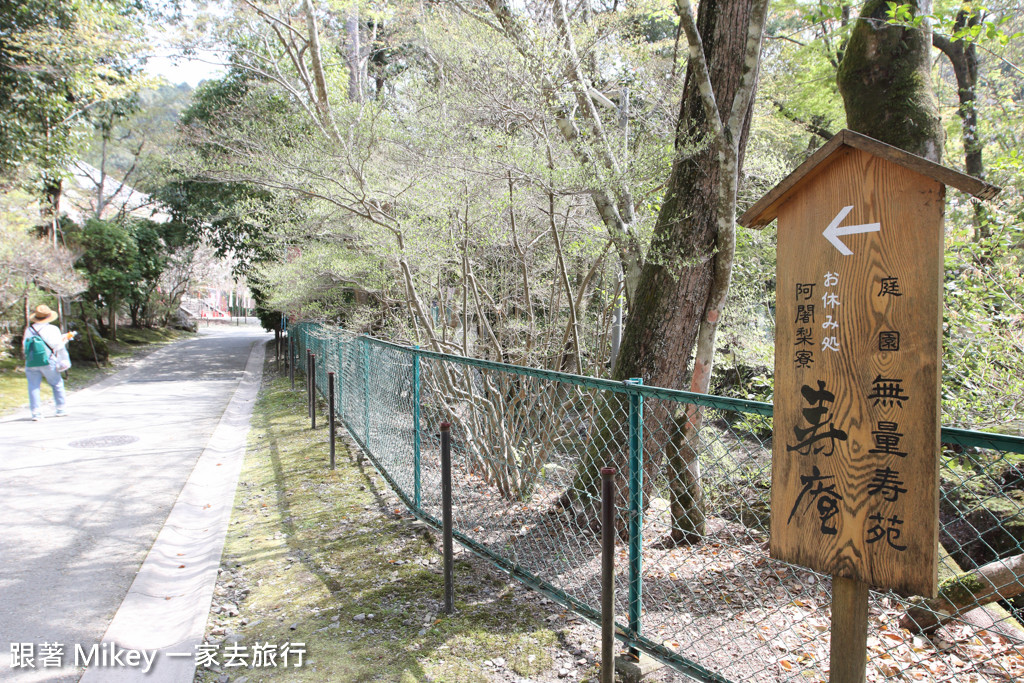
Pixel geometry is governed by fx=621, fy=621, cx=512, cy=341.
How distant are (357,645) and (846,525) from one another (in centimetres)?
264

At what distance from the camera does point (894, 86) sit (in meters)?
5.59

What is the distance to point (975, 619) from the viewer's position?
4.12 meters

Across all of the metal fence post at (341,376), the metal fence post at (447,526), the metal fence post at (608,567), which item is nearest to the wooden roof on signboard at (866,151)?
the metal fence post at (608,567)

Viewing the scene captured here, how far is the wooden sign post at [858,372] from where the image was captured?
1.71 meters

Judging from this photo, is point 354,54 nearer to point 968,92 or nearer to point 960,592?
point 968,92

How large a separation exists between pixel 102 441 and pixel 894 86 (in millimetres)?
10207

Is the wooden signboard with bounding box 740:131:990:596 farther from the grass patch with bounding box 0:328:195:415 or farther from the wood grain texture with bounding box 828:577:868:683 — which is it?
the grass patch with bounding box 0:328:195:415

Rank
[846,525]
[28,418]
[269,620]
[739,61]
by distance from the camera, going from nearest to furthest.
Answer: [846,525]
[269,620]
[739,61]
[28,418]

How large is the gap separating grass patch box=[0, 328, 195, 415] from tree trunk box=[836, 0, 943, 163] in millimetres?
13521

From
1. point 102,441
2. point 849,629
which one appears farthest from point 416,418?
point 102,441

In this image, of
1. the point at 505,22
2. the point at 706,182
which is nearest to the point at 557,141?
the point at 505,22

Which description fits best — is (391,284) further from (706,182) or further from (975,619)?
(975,619)

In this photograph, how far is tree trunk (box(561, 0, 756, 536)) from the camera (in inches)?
181

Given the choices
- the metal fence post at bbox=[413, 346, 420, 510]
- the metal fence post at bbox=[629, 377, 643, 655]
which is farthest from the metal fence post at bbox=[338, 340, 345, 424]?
the metal fence post at bbox=[629, 377, 643, 655]
